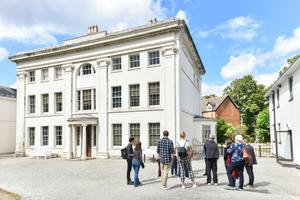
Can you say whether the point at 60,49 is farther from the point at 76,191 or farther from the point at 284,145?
the point at 284,145

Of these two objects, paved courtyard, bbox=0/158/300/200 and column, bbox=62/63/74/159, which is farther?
column, bbox=62/63/74/159

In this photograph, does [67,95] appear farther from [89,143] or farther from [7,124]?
[7,124]

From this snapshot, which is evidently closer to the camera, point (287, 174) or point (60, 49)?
point (287, 174)

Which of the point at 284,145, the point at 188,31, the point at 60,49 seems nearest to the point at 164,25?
the point at 188,31

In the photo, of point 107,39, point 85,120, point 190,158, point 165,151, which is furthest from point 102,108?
point 190,158

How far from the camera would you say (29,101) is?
24109mm

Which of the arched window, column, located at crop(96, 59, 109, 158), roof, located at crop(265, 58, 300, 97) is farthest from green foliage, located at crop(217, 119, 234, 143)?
the arched window

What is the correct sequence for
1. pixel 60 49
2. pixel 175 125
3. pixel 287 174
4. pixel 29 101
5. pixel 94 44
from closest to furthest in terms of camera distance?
pixel 287 174
pixel 175 125
pixel 94 44
pixel 60 49
pixel 29 101

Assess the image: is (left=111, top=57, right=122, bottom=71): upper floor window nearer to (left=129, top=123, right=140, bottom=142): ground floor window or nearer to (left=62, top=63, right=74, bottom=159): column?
(left=62, top=63, right=74, bottom=159): column

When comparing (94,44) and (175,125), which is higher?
(94,44)

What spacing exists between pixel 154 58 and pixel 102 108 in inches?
220

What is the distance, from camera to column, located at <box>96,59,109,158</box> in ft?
65.4

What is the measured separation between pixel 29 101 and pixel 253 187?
21.1 meters

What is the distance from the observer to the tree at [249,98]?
50406 mm
